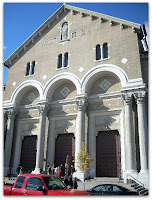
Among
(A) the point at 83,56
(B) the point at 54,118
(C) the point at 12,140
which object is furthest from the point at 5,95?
(A) the point at 83,56

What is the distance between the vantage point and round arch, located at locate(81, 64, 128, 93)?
19614mm

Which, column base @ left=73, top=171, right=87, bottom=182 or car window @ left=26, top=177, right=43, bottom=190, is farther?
column base @ left=73, top=171, right=87, bottom=182

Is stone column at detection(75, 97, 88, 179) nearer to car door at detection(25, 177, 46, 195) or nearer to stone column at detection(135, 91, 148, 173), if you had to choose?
stone column at detection(135, 91, 148, 173)

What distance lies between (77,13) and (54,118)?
13.3 metres

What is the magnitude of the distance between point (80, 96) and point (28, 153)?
31.0ft

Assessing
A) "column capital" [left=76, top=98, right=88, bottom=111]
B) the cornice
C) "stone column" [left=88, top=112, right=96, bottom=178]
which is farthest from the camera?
the cornice

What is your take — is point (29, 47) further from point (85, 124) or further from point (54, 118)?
point (85, 124)

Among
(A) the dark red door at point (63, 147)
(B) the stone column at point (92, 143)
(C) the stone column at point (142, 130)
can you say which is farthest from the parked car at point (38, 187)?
(A) the dark red door at point (63, 147)

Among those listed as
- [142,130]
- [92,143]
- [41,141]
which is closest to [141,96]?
[142,130]

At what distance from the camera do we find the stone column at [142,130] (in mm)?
A: 16438

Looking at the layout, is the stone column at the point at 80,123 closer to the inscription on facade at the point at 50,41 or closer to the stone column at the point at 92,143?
the stone column at the point at 92,143

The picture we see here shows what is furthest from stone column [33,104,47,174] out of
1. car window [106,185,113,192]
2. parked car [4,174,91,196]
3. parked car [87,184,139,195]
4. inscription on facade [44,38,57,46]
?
parked car [4,174,91,196]

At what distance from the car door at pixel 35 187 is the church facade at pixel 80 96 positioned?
10059mm

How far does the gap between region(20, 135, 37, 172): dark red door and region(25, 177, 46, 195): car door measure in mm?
14741
